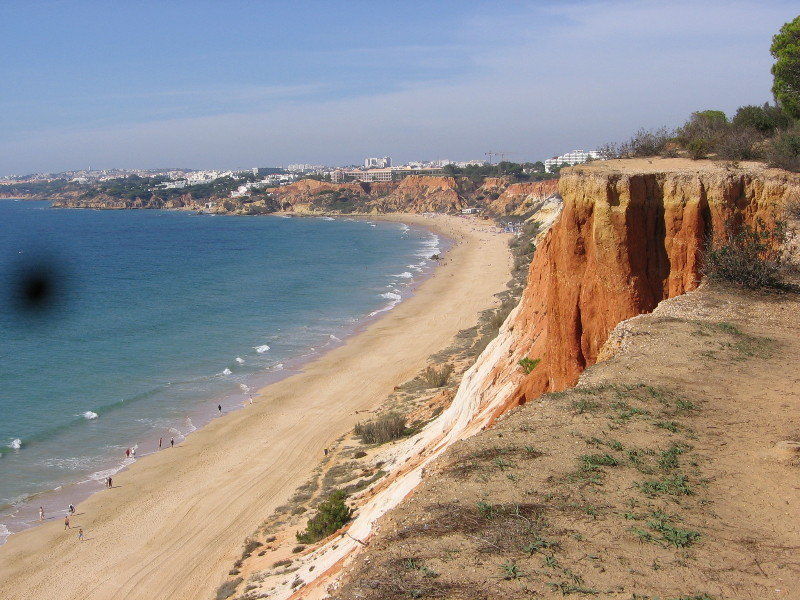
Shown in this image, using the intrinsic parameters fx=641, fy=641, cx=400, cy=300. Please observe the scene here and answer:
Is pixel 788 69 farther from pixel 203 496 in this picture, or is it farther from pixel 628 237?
pixel 203 496

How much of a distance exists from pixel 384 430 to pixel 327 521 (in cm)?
715

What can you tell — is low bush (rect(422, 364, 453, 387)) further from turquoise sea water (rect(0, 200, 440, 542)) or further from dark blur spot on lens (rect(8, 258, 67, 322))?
dark blur spot on lens (rect(8, 258, 67, 322))

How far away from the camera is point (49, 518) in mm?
20391

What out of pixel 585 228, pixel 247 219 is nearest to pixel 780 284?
pixel 585 228

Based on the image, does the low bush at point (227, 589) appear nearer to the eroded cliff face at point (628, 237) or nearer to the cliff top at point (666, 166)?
the eroded cliff face at point (628, 237)

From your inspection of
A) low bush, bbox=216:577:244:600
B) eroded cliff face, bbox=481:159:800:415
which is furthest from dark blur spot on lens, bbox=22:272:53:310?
eroded cliff face, bbox=481:159:800:415

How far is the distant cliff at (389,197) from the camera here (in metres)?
128

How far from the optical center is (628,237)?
11828 millimetres

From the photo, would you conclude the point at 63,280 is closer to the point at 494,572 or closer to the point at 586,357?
the point at 586,357

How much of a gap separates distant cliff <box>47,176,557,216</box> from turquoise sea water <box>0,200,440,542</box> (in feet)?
Result: 117

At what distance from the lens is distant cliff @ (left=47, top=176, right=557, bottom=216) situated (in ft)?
420

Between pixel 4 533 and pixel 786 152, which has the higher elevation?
pixel 786 152

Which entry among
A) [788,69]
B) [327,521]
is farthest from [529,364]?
[788,69]

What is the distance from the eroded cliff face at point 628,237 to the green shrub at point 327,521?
6078 millimetres
